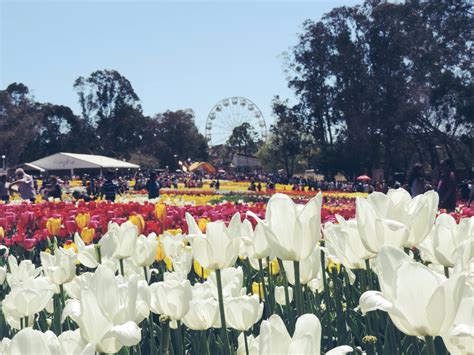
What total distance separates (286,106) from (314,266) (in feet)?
141

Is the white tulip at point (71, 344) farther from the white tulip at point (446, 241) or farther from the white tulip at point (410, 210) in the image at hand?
the white tulip at point (446, 241)

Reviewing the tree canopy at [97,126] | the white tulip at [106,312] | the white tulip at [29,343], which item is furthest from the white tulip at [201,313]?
the tree canopy at [97,126]

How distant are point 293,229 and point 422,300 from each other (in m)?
0.42

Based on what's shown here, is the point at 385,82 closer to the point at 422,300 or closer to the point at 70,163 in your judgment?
the point at 70,163

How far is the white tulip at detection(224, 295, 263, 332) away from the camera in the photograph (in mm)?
1532

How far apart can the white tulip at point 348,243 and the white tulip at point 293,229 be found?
14.8 inches

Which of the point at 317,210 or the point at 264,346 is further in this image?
the point at 317,210

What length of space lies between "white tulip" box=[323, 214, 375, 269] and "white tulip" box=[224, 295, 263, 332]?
35cm

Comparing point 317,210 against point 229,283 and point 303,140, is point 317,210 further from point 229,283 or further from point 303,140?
point 303,140

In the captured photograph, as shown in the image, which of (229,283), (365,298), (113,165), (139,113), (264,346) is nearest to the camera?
(264,346)

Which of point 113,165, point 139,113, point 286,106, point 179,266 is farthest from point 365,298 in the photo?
point 139,113

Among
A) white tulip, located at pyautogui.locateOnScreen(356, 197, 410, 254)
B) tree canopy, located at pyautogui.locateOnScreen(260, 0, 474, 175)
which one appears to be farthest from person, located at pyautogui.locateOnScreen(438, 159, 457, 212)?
tree canopy, located at pyautogui.locateOnScreen(260, 0, 474, 175)

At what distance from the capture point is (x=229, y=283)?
1831mm

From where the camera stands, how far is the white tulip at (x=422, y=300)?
940mm
